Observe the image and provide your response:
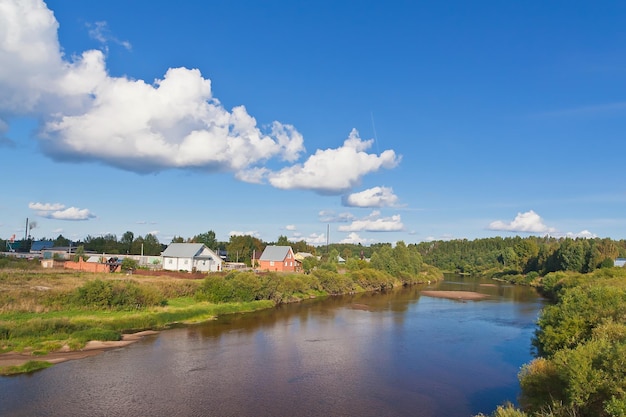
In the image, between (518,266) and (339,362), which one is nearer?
(339,362)

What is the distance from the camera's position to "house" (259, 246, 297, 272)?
2975 inches

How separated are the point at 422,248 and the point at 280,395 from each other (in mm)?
183724

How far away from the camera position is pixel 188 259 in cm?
6538

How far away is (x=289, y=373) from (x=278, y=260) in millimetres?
52310

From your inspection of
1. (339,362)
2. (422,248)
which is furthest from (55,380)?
(422,248)

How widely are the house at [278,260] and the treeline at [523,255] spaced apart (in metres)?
56.2

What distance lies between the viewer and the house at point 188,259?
215 ft

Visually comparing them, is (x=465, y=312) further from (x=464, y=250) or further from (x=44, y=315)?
(x=464, y=250)

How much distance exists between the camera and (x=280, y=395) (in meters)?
20.3

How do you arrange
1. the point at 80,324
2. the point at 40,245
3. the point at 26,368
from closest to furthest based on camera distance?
the point at 26,368 → the point at 80,324 → the point at 40,245

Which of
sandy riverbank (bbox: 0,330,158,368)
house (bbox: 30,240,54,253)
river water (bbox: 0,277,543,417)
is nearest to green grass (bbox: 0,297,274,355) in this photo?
sandy riverbank (bbox: 0,330,158,368)

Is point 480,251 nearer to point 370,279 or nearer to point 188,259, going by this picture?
point 370,279

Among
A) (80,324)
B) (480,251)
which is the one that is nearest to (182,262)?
(80,324)

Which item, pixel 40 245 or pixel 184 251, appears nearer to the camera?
pixel 184 251
